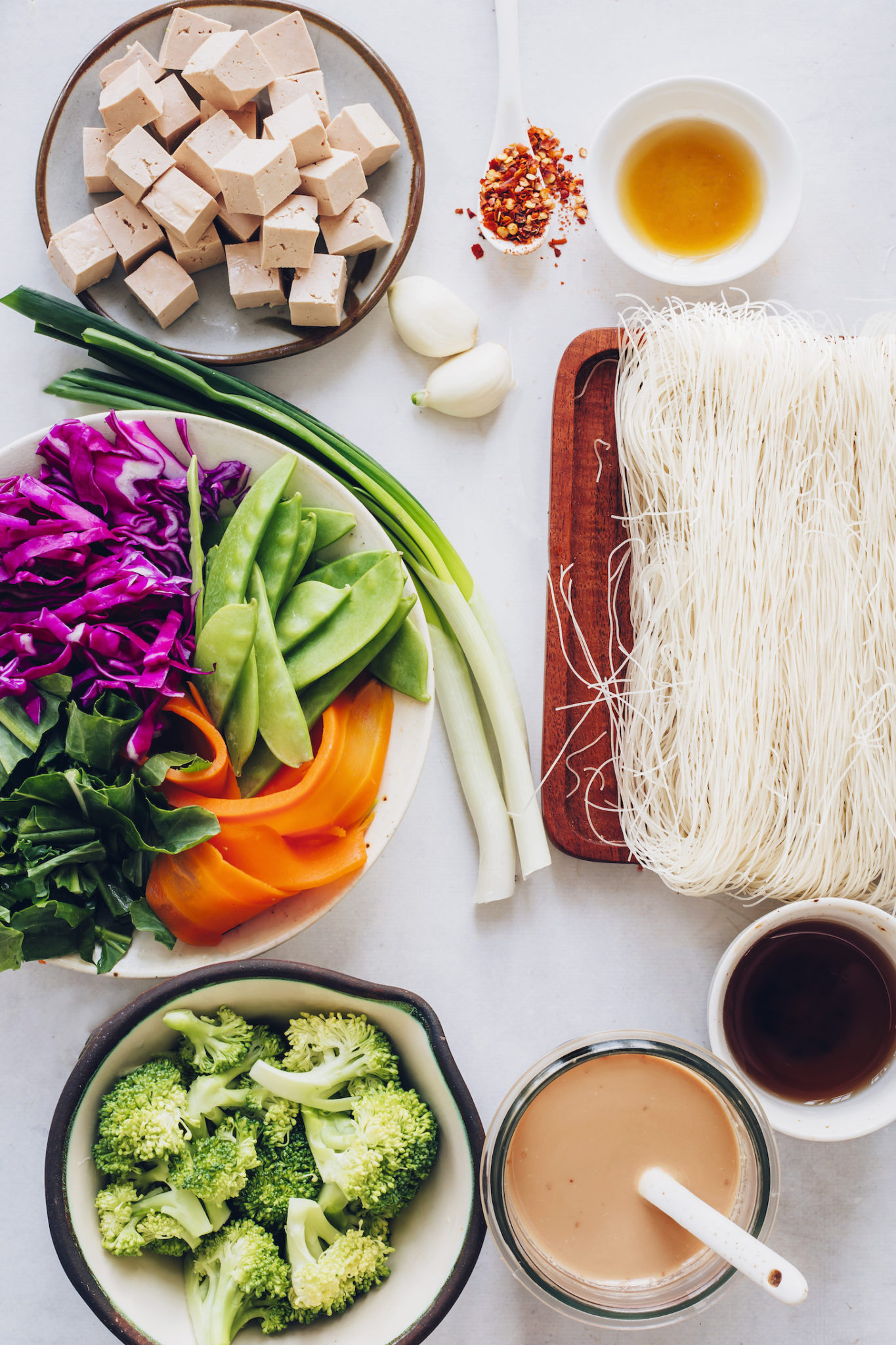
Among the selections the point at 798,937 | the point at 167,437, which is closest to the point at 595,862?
the point at 798,937

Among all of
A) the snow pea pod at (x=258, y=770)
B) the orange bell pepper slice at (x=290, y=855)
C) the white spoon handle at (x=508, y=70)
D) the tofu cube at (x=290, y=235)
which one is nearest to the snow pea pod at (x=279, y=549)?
the snow pea pod at (x=258, y=770)

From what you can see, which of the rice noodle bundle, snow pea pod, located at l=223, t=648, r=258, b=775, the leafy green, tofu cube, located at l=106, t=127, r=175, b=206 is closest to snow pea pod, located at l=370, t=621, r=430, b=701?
snow pea pod, located at l=223, t=648, r=258, b=775

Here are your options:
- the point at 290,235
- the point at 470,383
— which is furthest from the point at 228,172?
the point at 470,383

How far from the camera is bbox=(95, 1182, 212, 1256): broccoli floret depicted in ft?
4.40

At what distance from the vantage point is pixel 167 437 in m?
1.51

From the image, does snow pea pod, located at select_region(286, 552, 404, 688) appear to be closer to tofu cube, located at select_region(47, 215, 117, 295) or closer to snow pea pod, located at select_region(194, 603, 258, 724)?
snow pea pod, located at select_region(194, 603, 258, 724)

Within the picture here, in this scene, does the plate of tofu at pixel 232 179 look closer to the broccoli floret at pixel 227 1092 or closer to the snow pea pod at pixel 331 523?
the snow pea pod at pixel 331 523

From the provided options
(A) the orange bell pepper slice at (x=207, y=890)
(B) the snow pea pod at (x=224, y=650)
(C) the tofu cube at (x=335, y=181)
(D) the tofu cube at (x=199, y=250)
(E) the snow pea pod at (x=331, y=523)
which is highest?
A: (C) the tofu cube at (x=335, y=181)

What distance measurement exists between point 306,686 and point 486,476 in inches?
23.2

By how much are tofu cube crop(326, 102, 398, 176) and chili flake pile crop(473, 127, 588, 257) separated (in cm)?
21

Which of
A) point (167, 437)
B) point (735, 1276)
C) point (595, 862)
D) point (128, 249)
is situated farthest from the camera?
point (595, 862)

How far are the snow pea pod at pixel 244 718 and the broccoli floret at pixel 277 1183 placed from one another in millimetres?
587

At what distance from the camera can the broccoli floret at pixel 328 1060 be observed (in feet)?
4.66

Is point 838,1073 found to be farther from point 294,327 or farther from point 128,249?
point 128,249
